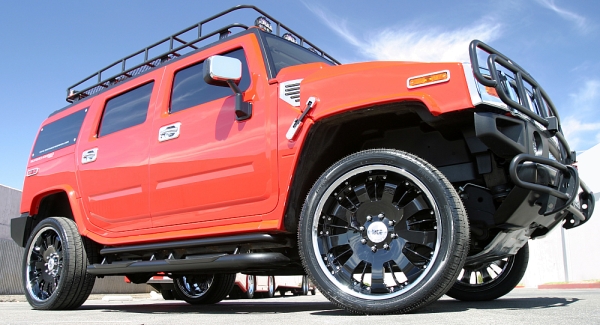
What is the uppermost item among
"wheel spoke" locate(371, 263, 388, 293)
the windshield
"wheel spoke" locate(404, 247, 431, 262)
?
the windshield

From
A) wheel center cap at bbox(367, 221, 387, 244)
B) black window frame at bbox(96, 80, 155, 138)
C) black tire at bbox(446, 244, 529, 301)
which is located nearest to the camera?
wheel center cap at bbox(367, 221, 387, 244)

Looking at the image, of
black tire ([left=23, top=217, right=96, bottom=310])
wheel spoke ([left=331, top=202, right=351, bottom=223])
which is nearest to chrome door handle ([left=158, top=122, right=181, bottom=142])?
black tire ([left=23, top=217, right=96, bottom=310])

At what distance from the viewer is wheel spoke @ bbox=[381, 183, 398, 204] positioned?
312 cm

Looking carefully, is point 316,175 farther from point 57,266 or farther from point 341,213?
point 57,266

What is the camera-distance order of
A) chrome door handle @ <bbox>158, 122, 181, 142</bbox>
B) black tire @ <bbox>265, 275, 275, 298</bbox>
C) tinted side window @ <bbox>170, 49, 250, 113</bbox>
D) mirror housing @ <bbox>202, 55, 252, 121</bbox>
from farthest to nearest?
black tire @ <bbox>265, 275, 275, 298</bbox>, chrome door handle @ <bbox>158, 122, 181, 142</bbox>, tinted side window @ <bbox>170, 49, 250, 113</bbox>, mirror housing @ <bbox>202, 55, 252, 121</bbox>

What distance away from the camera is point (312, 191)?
328cm

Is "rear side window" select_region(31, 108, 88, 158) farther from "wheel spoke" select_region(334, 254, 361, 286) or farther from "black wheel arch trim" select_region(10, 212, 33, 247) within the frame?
"wheel spoke" select_region(334, 254, 361, 286)

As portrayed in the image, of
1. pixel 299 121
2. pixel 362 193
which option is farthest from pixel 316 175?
pixel 362 193

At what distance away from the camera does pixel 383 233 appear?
306cm

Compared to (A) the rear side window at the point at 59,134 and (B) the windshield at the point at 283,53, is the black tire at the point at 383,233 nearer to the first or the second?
(B) the windshield at the point at 283,53

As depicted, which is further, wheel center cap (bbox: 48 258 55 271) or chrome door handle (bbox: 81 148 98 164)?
wheel center cap (bbox: 48 258 55 271)

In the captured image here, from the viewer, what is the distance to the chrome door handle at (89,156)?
5109 mm

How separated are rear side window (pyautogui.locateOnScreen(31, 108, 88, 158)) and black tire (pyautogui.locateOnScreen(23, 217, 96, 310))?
858 millimetres

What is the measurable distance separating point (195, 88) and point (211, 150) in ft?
2.30
